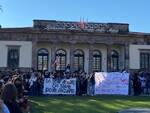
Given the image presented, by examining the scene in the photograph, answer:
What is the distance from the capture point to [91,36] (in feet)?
146

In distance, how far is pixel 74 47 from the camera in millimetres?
45031

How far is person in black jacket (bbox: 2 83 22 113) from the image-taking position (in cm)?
612

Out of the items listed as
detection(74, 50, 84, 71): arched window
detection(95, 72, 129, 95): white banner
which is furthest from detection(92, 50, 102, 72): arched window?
detection(95, 72, 129, 95): white banner

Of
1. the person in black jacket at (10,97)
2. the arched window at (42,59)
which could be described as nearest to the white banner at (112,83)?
the arched window at (42,59)

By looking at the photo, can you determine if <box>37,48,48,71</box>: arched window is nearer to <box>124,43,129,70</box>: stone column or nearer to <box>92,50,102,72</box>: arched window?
<box>92,50,102,72</box>: arched window

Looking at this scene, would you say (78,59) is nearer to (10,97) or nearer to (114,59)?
(114,59)

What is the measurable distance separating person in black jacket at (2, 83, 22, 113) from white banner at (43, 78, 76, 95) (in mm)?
18985

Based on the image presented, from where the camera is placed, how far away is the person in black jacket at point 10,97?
6125 mm

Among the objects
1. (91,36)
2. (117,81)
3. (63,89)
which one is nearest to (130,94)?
(117,81)

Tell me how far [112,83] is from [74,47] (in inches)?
765

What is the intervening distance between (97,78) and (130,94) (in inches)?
97.4

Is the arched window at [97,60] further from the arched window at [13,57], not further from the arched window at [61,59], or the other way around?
the arched window at [13,57]

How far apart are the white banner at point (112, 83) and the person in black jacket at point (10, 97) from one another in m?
19.8

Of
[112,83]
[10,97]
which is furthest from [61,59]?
[10,97]
